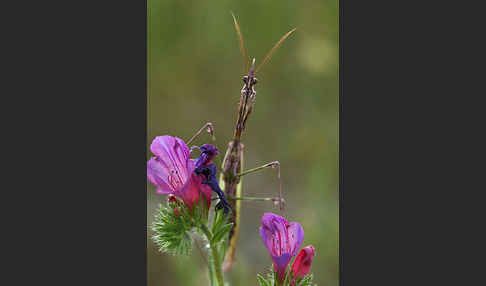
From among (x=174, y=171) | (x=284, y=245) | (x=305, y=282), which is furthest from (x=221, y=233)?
(x=305, y=282)

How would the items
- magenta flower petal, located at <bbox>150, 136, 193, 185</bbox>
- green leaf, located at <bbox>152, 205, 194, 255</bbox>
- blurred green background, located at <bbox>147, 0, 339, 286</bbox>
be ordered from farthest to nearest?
blurred green background, located at <bbox>147, 0, 339, 286</bbox>
green leaf, located at <bbox>152, 205, 194, 255</bbox>
magenta flower petal, located at <bbox>150, 136, 193, 185</bbox>

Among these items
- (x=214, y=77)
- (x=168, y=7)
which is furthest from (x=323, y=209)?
(x=168, y=7)

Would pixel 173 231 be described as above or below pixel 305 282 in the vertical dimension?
above

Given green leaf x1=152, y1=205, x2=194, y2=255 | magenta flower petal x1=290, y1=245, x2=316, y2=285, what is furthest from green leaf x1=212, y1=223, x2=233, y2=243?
magenta flower petal x1=290, y1=245, x2=316, y2=285

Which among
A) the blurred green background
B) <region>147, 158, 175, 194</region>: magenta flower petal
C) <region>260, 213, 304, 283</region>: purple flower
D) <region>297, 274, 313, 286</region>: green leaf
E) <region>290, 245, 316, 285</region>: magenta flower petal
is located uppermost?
the blurred green background

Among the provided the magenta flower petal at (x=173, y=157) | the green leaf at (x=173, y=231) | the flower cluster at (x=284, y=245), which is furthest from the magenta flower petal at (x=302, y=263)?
the magenta flower petal at (x=173, y=157)

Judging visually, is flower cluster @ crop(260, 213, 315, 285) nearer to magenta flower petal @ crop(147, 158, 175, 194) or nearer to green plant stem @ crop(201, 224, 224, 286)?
green plant stem @ crop(201, 224, 224, 286)

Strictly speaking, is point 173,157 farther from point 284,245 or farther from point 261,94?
point 261,94
